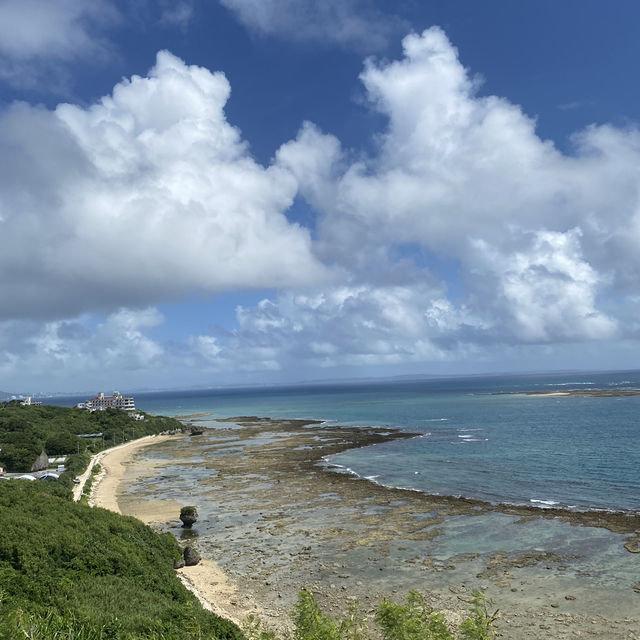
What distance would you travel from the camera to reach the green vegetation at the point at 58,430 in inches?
2926

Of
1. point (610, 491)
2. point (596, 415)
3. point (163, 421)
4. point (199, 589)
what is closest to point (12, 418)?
point (163, 421)

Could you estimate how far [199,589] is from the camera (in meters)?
29.3

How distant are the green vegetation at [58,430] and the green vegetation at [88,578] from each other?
46.5m

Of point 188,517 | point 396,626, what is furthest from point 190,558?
point 396,626

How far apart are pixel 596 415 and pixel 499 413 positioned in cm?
2589

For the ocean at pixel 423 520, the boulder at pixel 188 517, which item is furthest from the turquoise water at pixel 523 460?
the boulder at pixel 188 517

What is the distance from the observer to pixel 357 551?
3478 cm

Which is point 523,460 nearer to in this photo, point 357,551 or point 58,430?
point 357,551

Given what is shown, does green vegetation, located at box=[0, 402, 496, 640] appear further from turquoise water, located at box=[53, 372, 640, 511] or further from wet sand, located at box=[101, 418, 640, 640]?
turquoise water, located at box=[53, 372, 640, 511]

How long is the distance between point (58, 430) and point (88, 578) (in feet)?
305

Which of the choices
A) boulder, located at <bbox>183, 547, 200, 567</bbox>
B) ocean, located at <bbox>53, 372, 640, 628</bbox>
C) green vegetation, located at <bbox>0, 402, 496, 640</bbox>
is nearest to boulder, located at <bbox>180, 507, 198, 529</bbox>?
ocean, located at <bbox>53, 372, 640, 628</bbox>

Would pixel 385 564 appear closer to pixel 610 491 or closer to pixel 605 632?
pixel 605 632

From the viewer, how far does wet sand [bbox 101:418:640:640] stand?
25.9m

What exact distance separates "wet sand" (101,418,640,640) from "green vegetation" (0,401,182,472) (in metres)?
22.4
